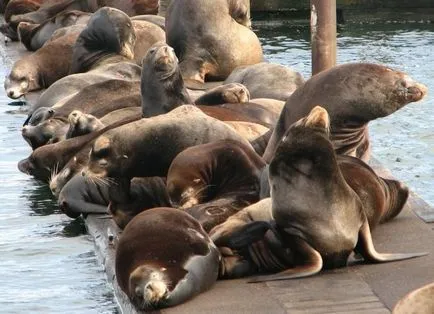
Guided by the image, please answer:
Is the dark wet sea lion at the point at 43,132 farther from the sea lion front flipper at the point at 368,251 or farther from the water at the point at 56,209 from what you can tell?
the sea lion front flipper at the point at 368,251

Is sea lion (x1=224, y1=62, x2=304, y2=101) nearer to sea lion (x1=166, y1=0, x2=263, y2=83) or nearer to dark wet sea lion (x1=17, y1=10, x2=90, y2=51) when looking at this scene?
sea lion (x1=166, y1=0, x2=263, y2=83)

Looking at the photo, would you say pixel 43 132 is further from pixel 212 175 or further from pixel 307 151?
pixel 307 151

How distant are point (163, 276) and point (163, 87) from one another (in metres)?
3.67

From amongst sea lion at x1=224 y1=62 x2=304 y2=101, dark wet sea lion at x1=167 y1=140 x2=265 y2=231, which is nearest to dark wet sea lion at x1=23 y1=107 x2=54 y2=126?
sea lion at x1=224 y1=62 x2=304 y2=101

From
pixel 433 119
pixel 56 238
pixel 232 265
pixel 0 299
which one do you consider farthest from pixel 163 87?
pixel 433 119

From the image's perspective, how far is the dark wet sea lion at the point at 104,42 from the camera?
13.8 meters

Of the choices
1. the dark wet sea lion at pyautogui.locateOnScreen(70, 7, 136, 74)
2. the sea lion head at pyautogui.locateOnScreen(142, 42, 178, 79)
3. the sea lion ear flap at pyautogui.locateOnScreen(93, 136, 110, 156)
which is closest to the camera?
the sea lion ear flap at pyautogui.locateOnScreen(93, 136, 110, 156)

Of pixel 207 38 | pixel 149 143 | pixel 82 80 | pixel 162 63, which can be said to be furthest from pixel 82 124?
pixel 207 38

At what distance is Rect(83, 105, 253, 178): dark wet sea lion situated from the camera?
7.63m

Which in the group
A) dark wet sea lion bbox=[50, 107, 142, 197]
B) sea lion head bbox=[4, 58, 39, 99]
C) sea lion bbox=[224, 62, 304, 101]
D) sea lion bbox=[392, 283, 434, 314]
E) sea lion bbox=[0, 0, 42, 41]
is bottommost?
sea lion bbox=[0, 0, 42, 41]

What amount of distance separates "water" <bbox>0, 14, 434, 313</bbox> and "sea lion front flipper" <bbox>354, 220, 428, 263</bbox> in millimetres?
1297

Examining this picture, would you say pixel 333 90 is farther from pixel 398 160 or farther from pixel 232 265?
pixel 398 160

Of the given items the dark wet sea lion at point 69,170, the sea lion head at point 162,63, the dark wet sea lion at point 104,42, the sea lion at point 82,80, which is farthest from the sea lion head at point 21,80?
the dark wet sea lion at point 69,170

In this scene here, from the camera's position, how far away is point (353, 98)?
794cm
